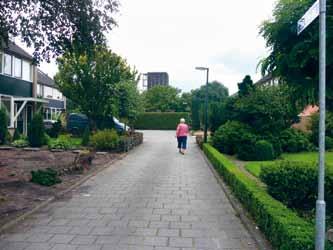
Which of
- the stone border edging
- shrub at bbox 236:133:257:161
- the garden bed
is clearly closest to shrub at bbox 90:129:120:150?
the garden bed

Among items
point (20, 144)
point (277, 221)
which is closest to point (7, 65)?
point (20, 144)

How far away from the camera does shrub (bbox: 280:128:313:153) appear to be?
2245 centimetres

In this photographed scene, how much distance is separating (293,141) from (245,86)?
3.91 meters

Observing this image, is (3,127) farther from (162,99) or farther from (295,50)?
(162,99)

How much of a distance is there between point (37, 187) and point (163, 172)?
5.02 metres

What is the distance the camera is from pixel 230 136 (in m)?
21.1

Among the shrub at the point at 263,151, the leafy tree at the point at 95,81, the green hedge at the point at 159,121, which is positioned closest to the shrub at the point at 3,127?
the leafy tree at the point at 95,81

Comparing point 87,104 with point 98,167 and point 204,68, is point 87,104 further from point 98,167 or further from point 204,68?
point 98,167

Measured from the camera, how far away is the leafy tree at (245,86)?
22562 mm

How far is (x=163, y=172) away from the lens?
14414mm

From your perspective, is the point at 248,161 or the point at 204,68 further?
the point at 204,68

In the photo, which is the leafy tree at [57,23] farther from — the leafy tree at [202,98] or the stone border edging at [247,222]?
the leafy tree at [202,98]

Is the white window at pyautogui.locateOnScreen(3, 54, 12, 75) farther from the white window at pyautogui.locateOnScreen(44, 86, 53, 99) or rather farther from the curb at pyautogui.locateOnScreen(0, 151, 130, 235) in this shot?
the white window at pyautogui.locateOnScreen(44, 86, 53, 99)

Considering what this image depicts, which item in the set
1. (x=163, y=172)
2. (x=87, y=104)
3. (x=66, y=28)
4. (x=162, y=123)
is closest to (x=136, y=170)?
(x=163, y=172)
